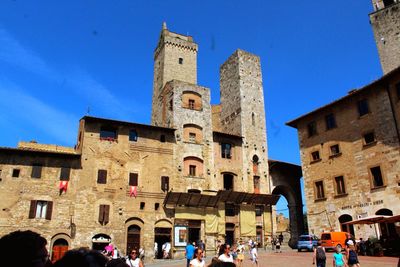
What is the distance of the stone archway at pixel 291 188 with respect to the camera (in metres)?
41.8

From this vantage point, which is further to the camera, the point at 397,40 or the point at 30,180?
the point at 397,40

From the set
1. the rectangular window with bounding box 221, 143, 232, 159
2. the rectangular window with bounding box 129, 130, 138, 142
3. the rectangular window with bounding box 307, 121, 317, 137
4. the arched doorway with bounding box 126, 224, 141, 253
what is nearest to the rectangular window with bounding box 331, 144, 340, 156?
the rectangular window with bounding box 307, 121, 317, 137

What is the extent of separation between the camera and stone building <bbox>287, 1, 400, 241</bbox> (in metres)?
28.6

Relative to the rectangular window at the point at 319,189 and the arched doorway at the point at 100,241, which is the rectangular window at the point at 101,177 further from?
the rectangular window at the point at 319,189

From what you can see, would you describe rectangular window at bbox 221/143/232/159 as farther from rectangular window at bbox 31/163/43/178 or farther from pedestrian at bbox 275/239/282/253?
rectangular window at bbox 31/163/43/178

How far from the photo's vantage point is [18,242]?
289cm

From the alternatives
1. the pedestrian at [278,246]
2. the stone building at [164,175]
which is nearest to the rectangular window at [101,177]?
the stone building at [164,175]

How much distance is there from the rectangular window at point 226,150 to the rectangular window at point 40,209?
57.4ft

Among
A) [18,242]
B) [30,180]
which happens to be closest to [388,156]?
[30,180]

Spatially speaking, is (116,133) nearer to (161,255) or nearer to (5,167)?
(5,167)

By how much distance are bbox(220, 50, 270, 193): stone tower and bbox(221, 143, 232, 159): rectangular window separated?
1652mm

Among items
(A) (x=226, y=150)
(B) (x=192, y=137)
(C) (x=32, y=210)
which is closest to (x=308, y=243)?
(A) (x=226, y=150)

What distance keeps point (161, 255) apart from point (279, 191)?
60.2 ft

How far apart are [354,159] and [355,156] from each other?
28cm
